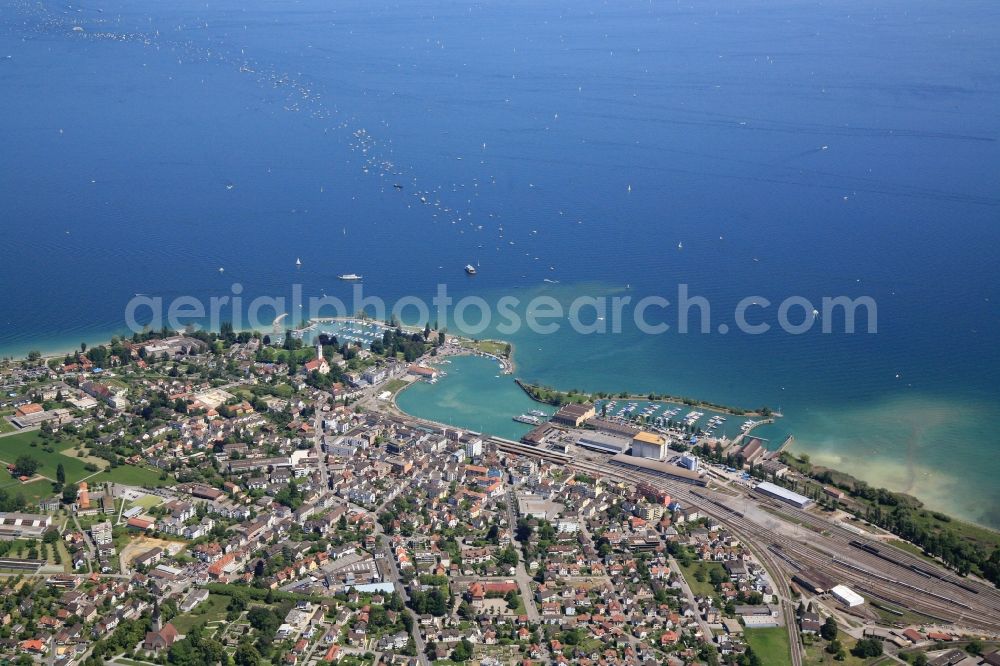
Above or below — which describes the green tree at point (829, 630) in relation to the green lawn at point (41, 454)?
below

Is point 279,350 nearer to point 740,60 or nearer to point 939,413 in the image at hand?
point 939,413

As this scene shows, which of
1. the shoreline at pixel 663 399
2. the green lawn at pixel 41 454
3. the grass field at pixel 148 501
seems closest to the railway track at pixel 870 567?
the shoreline at pixel 663 399

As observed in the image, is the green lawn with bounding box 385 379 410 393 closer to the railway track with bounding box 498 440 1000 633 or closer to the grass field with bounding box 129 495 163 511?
the grass field with bounding box 129 495 163 511

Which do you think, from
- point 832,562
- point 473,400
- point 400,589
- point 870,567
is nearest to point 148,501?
point 400,589

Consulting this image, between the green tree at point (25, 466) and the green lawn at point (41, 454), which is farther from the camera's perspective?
the green lawn at point (41, 454)

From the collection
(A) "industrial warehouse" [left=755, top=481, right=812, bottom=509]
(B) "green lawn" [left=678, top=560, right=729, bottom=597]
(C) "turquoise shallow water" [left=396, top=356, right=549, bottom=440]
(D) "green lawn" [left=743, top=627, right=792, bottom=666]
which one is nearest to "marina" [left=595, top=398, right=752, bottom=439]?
(C) "turquoise shallow water" [left=396, top=356, right=549, bottom=440]

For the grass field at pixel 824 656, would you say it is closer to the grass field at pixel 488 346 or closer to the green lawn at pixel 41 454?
the grass field at pixel 488 346

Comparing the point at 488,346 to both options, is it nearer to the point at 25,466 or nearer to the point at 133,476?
the point at 133,476
